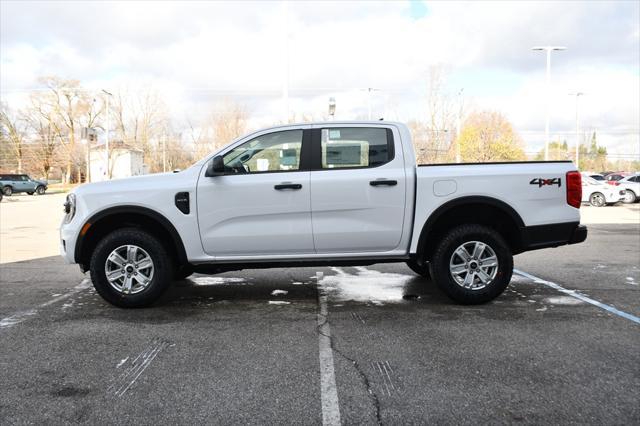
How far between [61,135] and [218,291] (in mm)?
74892

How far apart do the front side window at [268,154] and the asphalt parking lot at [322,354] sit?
4.92 ft

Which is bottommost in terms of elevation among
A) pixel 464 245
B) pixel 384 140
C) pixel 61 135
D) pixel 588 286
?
pixel 588 286

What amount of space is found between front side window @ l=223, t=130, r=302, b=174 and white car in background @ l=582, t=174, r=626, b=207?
23.6 m

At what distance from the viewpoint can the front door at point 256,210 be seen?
5.31 metres

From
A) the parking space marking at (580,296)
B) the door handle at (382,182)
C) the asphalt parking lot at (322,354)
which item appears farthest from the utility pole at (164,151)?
the door handle at (382,182)

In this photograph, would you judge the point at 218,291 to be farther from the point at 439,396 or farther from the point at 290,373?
the point at 439,396

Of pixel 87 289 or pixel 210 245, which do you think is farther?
pixel 87 289

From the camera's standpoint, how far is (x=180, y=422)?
2.94 meters

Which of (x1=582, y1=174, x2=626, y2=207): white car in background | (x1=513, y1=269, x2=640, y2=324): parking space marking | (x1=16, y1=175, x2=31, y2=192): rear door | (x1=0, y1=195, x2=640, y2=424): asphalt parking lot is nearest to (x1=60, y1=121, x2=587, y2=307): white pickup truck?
(x1=0, y1=195, x2=640, y2=424): asphalt parking lot

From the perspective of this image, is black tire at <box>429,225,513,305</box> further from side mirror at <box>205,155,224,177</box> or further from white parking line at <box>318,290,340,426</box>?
side mirror at <box>205,155,224,177</box>

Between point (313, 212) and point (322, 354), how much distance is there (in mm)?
1716

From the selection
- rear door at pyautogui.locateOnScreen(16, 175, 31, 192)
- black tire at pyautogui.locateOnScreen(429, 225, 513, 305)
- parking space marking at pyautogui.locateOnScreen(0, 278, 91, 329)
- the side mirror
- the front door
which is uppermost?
rear door at pyautogui.locateOnScreen(16, 175, 31, 192)

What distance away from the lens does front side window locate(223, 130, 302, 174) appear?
5.43 m

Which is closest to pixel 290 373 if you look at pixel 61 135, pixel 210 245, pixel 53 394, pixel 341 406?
pixel 341 406
